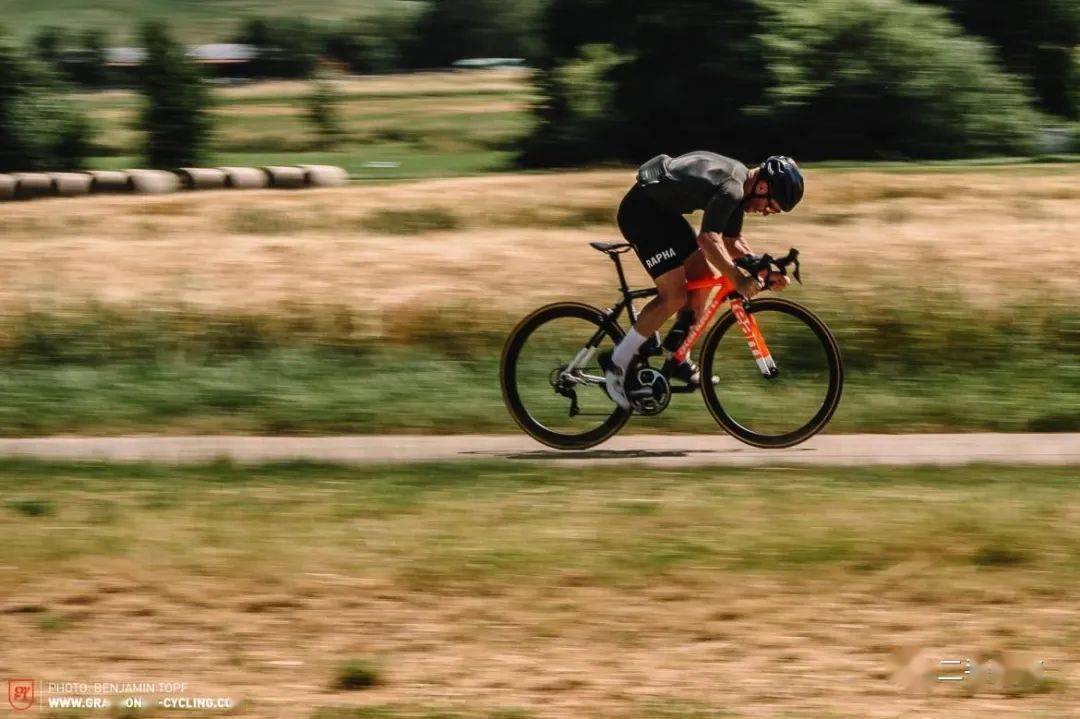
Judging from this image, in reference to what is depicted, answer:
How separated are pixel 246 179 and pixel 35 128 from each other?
1035 centimetres

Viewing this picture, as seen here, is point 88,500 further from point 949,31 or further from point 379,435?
point 949,31

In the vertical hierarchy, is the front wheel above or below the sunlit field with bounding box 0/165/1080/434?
above

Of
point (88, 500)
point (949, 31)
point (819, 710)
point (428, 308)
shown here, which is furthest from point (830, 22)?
point (819, 710)

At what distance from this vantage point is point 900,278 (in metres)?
16.2

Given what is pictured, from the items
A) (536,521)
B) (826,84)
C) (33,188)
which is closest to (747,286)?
(536,521)

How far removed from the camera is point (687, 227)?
954 centimetres

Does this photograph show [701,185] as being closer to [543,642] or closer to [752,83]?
[543,642]

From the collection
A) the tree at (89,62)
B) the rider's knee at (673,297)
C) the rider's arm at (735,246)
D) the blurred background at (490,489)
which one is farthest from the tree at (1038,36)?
the tree at (89,62)

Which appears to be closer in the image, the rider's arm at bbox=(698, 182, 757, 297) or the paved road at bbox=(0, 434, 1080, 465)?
the rider's arm at bbox=(698, 182, 757, 297)

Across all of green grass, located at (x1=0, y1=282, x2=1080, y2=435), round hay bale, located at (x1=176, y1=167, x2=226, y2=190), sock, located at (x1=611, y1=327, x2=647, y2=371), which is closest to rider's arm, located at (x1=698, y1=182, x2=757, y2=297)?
sock, located at (x1=611, y1=327, x2=647, y2=371)

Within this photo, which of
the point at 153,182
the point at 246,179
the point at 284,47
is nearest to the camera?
the point at 153,182

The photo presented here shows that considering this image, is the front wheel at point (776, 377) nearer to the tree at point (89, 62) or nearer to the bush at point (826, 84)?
the bush at point (826, 84)

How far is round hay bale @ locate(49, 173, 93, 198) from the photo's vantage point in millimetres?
34094

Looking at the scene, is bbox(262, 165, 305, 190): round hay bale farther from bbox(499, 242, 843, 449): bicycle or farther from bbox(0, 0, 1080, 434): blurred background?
bbox(499, 242, 843, 449): bicycle
